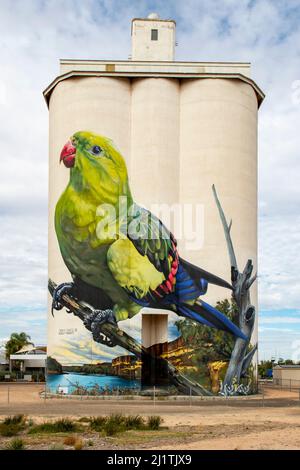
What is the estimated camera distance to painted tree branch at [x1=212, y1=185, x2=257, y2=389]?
177 feet

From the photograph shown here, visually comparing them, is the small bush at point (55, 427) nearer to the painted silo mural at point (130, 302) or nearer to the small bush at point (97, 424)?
the small bush at point (97, 424)

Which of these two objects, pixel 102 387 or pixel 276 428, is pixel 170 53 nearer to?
pixel 102 387

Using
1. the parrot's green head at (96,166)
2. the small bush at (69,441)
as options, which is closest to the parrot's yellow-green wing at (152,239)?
the parrot's green head at (96,166)

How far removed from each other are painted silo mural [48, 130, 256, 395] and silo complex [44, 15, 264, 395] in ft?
0.28

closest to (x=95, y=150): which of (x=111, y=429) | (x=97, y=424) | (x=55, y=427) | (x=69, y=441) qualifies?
(x=97, y=424)

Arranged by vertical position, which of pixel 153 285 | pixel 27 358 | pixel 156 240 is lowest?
pixel 27 358

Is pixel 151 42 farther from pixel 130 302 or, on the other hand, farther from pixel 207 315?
pixel 207 315

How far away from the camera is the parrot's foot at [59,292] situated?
5434cm

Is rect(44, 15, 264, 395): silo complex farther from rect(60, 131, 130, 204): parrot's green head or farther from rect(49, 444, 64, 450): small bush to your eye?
rect(49, 444, 64, 450): small bush

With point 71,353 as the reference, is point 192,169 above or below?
above

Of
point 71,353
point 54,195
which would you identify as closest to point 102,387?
point 71,353

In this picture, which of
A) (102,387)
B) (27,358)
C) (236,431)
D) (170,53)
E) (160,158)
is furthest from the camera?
(27,358)

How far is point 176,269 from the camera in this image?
5459cm

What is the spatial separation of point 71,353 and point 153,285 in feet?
27.0
